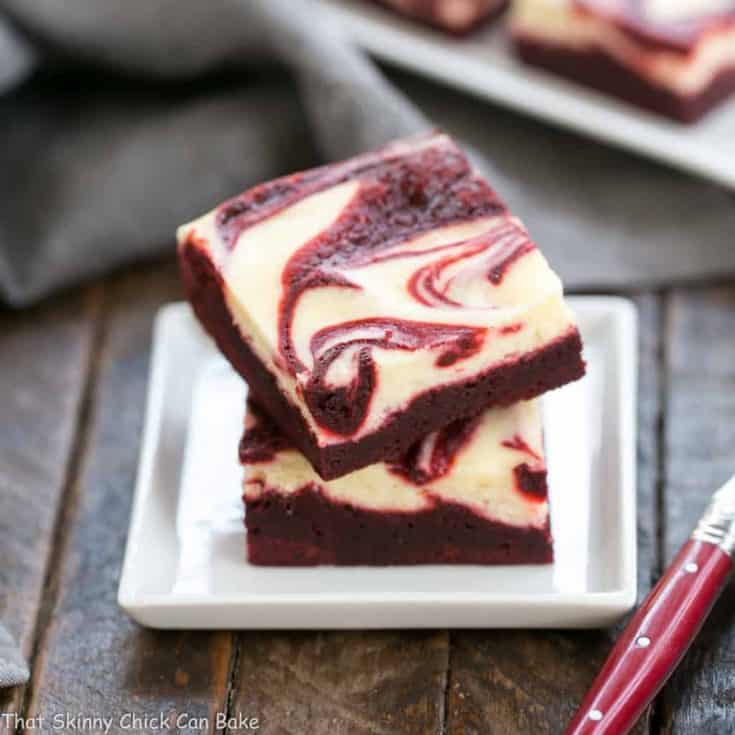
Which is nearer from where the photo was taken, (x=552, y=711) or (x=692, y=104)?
(x=552, y=711)

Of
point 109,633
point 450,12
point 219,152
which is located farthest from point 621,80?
point 109,633

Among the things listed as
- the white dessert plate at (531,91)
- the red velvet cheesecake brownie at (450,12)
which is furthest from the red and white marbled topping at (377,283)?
the red velvet cheesecake brownie at (450,12)

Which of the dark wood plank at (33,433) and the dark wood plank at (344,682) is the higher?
the dark wood plank at (33,433)

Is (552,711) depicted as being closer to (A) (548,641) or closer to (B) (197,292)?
(A) (548,641)

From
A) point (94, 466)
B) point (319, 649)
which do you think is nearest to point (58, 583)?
point (94, 466)

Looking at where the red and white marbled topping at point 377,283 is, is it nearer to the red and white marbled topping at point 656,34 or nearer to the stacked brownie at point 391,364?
the stacked brownie at point 391,364
